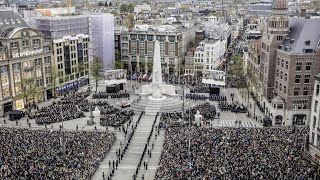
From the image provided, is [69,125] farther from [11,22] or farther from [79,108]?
[11,22]

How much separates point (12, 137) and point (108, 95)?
48.3 metres

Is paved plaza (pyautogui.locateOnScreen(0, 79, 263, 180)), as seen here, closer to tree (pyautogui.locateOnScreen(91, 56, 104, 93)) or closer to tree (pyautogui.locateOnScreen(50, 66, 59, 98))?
tree (pyautogui.locateOnScreen(50, 66, 59, 98))

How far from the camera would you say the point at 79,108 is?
10325 cm

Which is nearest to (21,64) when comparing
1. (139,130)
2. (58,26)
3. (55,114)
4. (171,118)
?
(55,114)

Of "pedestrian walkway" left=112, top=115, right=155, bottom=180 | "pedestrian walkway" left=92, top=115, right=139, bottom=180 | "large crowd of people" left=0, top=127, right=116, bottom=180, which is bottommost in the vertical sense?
"pedestrian walkway" left=112, top=115, right=155, bottom=180

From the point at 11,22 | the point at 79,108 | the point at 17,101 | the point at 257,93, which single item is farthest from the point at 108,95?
Result: the point at 257,93

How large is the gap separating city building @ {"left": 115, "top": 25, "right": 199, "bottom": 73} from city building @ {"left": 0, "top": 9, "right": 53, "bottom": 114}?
44.1 m

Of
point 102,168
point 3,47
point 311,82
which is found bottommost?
point 102,168

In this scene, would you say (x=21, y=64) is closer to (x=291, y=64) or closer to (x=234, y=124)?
→ (x=234, y=124)

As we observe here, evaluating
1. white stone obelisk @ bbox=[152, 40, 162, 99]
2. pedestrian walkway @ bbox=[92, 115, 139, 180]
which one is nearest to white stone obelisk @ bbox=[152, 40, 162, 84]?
white stone obelisk @ bbox=[152, 40, 162, 99]

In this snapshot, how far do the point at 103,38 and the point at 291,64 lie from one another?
243ft

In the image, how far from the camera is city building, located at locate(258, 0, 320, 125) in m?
92.1

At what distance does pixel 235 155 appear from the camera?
61.1 metres

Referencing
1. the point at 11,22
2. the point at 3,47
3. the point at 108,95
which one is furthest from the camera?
the point at 108,95
